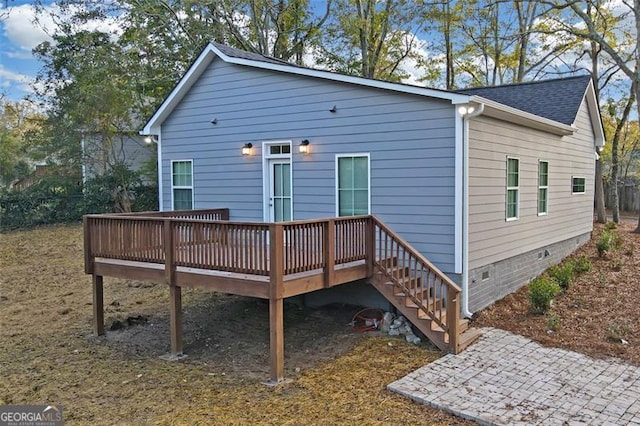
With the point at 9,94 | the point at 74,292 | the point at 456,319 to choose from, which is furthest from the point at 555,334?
the point at 9,94

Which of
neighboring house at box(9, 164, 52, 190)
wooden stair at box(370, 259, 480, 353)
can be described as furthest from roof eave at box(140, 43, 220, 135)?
neighboring house at box(9, 164, 52, 190)

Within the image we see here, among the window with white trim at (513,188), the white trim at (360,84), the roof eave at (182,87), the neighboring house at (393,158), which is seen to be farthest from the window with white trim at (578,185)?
the roof eave at (182,87)

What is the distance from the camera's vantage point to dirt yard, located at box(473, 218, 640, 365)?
256 inches

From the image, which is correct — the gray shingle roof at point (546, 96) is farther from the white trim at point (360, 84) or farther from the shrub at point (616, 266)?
the shrub at point (616, 266)

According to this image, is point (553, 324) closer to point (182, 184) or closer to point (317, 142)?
point (317, 142)

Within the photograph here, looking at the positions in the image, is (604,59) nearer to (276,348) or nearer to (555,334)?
(555,334)

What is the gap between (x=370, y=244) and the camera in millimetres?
6965

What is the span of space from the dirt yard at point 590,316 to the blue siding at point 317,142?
1545mm

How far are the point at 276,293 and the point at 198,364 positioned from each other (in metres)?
1.63

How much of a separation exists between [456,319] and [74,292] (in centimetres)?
801

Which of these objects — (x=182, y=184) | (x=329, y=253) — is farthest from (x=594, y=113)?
(x=182, y=184)

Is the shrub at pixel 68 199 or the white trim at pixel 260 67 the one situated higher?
the white trim at pixel 260 67

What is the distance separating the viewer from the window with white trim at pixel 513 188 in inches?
340

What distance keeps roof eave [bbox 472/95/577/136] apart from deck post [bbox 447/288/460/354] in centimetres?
270
